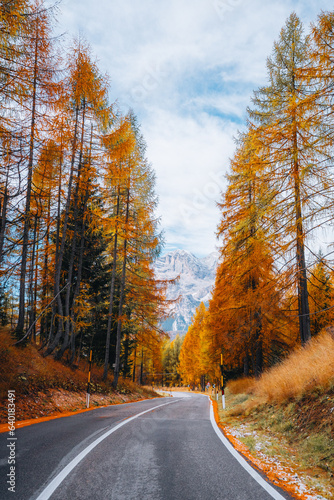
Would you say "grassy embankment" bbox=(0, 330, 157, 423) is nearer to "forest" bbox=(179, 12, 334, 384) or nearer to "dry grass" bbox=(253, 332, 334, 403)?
"dry grass" bbox=(253, 332, 334, 403)

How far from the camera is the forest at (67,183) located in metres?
8.00

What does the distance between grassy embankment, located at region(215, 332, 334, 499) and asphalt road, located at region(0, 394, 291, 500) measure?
0.55m

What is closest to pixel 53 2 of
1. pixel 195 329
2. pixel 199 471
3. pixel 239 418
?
pixel 199 471

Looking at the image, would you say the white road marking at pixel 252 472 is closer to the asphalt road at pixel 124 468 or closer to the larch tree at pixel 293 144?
the asphalt road at pixel 124 468

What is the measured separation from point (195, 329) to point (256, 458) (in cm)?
4477

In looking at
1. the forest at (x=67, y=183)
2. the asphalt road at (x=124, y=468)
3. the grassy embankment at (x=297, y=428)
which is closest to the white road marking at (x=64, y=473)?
the asphalt road at (x=124, y=468)

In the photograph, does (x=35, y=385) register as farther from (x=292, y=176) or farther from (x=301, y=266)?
(x=292, y=176)

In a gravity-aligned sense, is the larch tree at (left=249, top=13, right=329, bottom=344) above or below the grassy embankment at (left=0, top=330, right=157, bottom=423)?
above

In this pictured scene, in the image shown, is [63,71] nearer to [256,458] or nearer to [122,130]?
[122,130]

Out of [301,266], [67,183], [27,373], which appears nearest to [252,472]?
[301,266]

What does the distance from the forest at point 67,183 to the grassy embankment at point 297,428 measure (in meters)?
7.46

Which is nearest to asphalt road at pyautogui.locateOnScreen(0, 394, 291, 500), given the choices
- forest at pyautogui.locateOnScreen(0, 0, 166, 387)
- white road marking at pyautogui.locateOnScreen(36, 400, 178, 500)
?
white road marking at pyautogui.locateOnScreen(36, 400, 178, 500)

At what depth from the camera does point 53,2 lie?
7227 mm

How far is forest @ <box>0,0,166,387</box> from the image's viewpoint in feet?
26.2
